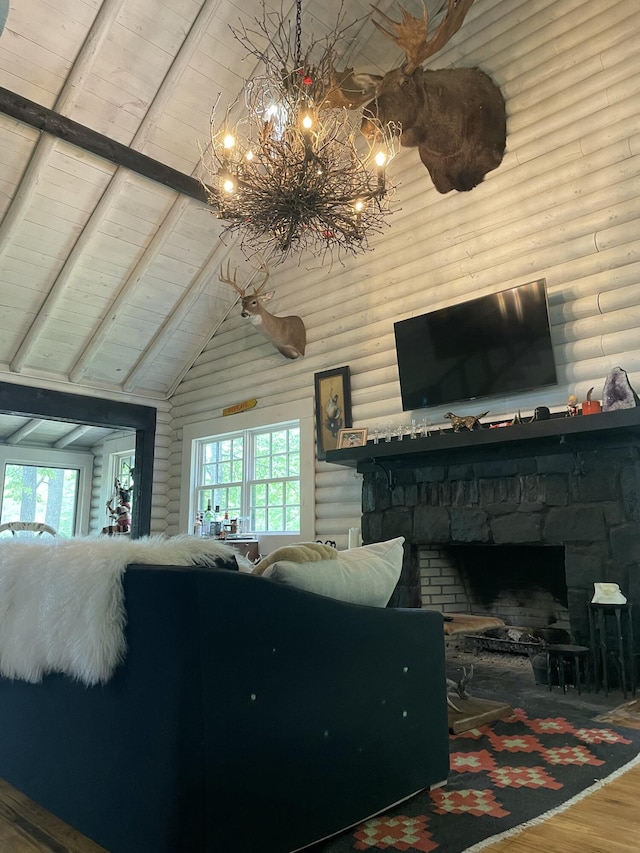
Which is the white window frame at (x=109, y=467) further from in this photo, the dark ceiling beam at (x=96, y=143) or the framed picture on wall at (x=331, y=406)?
the dark ceiling beam at (x=96, y=143)

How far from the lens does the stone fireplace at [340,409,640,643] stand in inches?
139

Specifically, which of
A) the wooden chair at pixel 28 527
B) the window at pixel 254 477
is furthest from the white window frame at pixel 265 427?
the wooden chair at pixel 28 527

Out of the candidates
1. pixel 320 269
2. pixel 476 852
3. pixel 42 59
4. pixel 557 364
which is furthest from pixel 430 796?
pixel 42 59

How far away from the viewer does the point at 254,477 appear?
651 cm

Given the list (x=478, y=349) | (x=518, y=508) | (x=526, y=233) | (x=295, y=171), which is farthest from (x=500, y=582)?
(x=295, y=171)

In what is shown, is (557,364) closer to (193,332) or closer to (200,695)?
(200,695)

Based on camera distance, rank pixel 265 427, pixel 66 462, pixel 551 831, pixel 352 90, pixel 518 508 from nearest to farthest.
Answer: pixel 551 831 < pixel 518 508 < pixel 352 90 < pixel 265 427 < pixel 66 462

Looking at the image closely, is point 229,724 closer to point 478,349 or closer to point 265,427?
point 478,349

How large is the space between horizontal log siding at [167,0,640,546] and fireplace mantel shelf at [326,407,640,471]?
1.29 feet

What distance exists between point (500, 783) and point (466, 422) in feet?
8.42

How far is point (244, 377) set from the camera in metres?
6.69

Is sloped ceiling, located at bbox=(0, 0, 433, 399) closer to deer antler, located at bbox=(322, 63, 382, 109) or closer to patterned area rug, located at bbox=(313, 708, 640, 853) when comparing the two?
deer antler, located at bbox=(322, 63, 382, 109)

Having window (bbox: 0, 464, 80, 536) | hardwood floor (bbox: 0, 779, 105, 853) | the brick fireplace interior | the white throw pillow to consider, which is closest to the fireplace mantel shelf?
the brick fireplace interior

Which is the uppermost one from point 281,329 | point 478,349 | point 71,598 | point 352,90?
point 352,90
